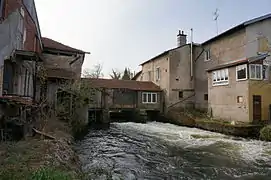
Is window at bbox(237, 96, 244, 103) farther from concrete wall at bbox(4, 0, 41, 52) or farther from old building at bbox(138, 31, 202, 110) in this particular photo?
concrete wall at bbox(4, 0, 41, 52)

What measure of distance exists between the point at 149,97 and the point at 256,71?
14.0m

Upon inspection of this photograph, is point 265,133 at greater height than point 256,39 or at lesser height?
lesser

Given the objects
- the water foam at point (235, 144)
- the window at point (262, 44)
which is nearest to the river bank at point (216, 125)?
the water foam at point (235, 144)

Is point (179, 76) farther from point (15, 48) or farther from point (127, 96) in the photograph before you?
point (15, 48)

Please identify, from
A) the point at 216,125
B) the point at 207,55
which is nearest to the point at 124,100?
the point at 207,55

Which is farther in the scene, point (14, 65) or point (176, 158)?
point (14, 65)

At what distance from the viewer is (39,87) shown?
20.2 meters

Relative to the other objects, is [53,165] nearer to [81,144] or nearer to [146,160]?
[146,160]

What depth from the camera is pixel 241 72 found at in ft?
61.5

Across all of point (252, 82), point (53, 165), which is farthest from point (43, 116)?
point (252, 82)

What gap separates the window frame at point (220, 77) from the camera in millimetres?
20453

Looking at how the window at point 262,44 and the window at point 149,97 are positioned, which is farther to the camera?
the window at point 149,97

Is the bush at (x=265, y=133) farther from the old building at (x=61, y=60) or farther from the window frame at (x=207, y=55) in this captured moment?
the old building at (x=61, y=60)

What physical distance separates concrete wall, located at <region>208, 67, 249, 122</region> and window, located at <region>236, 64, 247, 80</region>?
32cm
